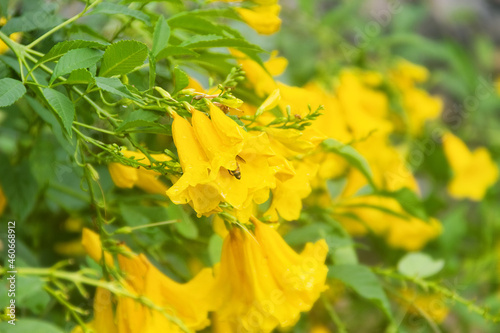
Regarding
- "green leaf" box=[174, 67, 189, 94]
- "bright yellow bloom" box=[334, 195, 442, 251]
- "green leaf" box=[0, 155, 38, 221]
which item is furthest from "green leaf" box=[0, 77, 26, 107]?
"bright yellow bloom" box=[334, 195, 442, 251]

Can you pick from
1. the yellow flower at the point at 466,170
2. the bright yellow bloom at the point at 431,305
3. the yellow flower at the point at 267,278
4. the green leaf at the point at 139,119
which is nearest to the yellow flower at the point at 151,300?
the yellow flower at the point at 267,278

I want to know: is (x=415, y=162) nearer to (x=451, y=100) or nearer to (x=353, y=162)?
(x=353, y=162)

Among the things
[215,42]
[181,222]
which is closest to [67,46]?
[215,42]

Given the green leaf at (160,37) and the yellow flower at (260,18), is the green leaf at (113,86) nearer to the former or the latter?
the green leaf at (160,37)

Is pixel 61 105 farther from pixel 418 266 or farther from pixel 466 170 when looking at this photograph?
pixel 466 170

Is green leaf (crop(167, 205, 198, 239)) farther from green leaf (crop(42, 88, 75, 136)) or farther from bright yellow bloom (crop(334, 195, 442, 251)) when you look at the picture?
bright yellow bloom (crop(334, 195, 442, 251))
